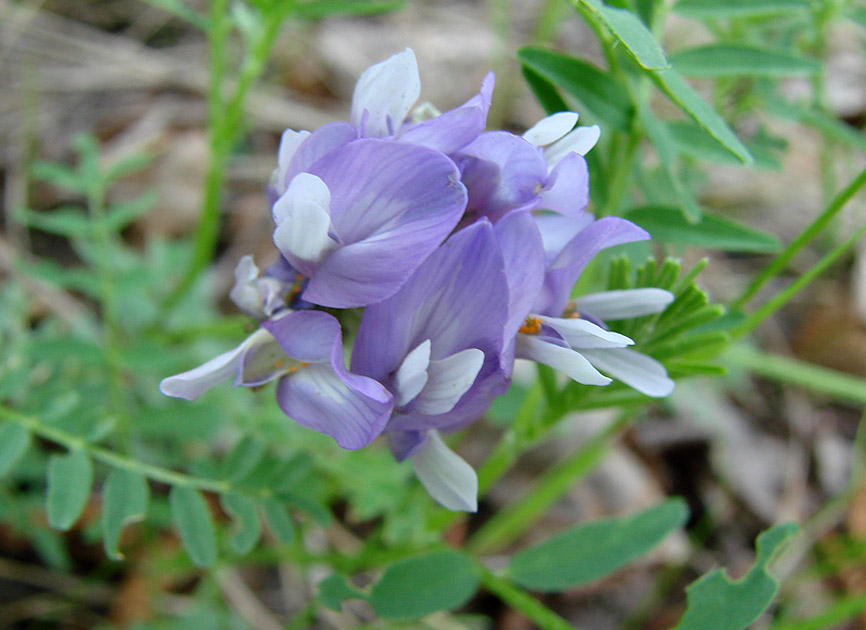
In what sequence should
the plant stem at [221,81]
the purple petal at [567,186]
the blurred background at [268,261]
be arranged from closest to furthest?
1. the purple petal at [567,186]
2. the plant stem at [221,81]
3. the blurred background at [268,261]

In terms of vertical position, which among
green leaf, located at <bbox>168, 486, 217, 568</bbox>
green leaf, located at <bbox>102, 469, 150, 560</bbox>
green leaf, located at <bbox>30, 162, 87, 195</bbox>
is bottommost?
green leaf, located at <bbox>168, 486, 217, 568</bbox>

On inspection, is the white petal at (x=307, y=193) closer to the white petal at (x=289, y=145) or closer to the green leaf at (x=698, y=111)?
the white petal at (x=289, y=145)

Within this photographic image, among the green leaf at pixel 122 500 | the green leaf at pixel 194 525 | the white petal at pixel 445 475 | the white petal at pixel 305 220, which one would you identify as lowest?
the green leaf at pixel 194 525

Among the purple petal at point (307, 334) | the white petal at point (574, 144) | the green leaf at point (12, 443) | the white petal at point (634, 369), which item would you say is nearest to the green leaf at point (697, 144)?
the white petal at point (574, 144)

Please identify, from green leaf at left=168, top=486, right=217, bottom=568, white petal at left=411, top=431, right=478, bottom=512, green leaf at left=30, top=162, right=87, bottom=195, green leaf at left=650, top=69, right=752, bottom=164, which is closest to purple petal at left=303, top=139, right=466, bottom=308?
white petal at left=411, top=431, right=478, bottom=512

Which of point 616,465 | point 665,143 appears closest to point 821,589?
point 616,465

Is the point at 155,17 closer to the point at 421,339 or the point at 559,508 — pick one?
the point at 559,508

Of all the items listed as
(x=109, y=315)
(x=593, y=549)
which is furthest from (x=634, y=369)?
(x=109, y=315)

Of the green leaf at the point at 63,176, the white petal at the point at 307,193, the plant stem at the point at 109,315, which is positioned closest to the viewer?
the white petal at the point at 307,193

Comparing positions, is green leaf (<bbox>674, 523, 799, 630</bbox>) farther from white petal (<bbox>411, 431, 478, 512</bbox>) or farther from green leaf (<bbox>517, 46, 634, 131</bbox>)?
green leaf (<bbox>517, 46, 634, 131</bbox>)
